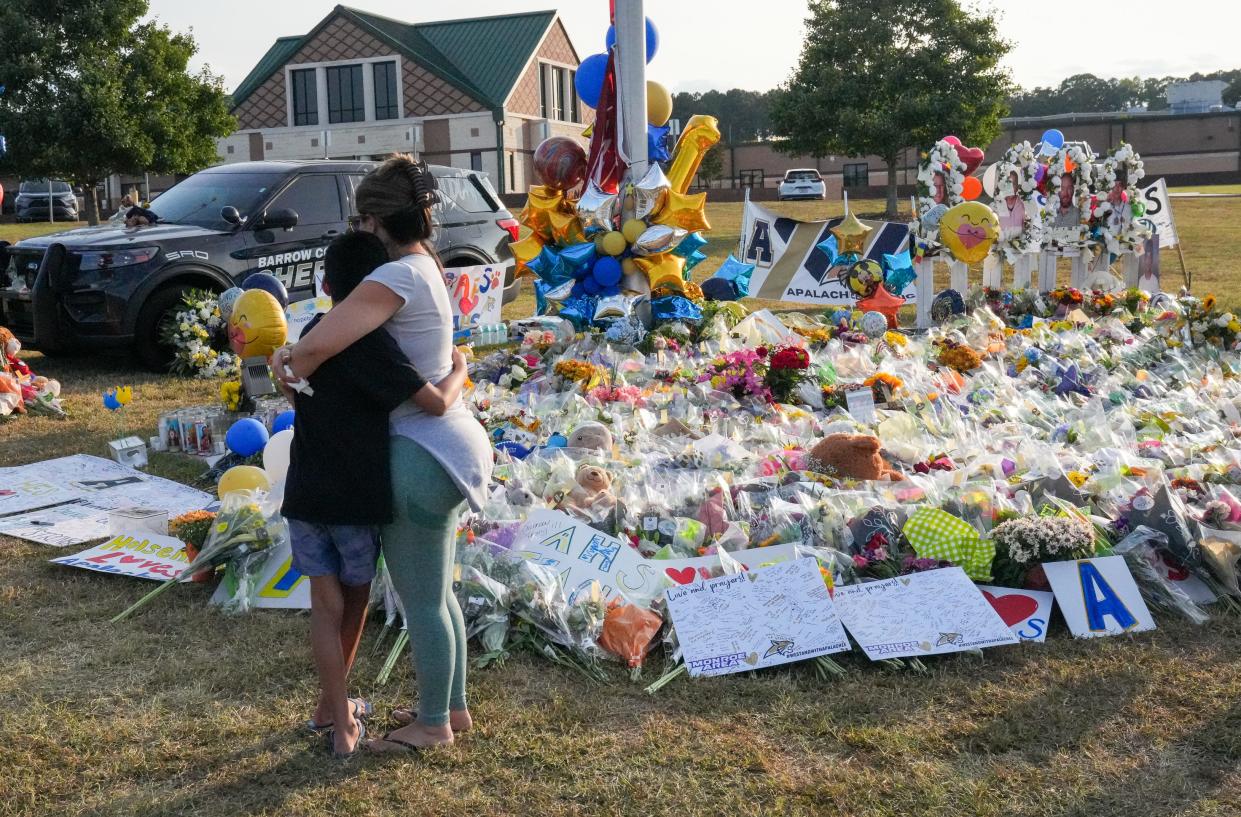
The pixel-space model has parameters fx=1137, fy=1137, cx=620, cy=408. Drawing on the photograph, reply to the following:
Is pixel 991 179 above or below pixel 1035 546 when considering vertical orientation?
above

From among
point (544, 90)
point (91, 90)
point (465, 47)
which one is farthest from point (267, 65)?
point (91, 90)

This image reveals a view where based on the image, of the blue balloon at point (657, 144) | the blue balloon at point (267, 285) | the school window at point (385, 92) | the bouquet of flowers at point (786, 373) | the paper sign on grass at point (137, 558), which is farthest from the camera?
the school window at point (385, 92)

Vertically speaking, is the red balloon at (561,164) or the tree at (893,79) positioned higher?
the tree at (893,79)

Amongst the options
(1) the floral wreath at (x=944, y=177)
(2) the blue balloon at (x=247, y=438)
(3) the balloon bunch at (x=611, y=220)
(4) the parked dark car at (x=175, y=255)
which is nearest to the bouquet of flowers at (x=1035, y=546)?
(2) the blue balloon at (x=247, y=438)

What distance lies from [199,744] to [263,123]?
1636 inches

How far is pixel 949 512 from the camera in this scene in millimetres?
4367

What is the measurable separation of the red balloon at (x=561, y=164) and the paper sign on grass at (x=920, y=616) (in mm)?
5307

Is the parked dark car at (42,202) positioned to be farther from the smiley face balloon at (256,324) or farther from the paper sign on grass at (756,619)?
the paper sign on grass at (756,619)

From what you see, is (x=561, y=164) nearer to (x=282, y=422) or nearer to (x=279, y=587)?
(x=282, y=422)

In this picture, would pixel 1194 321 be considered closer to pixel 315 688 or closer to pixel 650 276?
pixel 650 276

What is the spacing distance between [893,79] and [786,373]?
22.4m

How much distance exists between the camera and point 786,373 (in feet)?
22.4

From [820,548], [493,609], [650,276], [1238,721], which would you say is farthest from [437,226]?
[650,276]

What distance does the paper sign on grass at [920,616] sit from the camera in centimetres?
373
